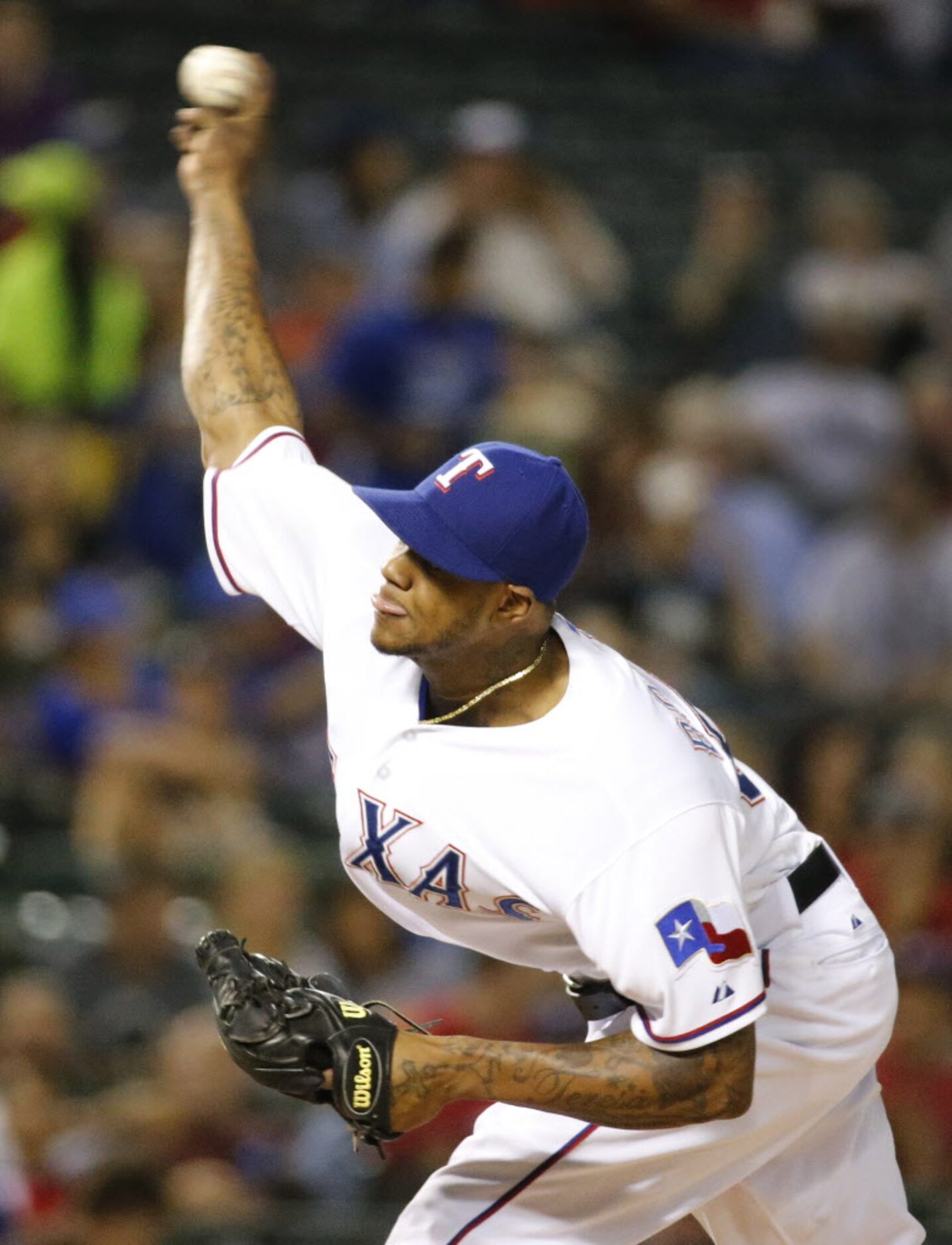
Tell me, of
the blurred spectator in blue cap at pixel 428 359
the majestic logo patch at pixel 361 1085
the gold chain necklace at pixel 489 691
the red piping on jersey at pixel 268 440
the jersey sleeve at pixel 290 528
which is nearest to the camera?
the majestic logo patch at pixel 361 1085

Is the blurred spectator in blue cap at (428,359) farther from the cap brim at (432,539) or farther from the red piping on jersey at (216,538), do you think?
the cap brim at (432,539)

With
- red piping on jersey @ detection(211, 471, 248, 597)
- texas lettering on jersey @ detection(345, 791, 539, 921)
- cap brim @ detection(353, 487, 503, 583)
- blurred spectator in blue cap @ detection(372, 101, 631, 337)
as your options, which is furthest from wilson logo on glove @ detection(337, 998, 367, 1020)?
blurred spectator in blue cap @ detection(372, 101, 631, 337)

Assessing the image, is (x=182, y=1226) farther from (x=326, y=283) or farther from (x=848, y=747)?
(x=326, y=283)

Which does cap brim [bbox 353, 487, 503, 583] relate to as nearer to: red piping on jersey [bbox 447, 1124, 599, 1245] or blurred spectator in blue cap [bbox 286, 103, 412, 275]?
red piping on jersey [bbox 447, 1124, 599, 1245]

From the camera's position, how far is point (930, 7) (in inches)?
393

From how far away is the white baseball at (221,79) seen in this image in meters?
4.00

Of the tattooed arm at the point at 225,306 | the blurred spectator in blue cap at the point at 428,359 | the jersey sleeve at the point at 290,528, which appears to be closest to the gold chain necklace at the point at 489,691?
the jersey sleeve at the point at 290,528

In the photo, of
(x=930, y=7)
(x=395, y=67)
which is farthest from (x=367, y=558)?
(x=930, y=7)

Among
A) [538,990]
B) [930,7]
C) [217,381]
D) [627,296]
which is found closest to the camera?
[217,381]

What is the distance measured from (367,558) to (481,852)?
2.41 feet

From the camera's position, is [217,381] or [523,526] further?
[217,381]

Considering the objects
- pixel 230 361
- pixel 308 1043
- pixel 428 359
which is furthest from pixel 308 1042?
pixel 428 359

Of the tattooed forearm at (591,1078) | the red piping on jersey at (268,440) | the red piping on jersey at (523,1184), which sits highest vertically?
the red piping on jersey at (268,440)

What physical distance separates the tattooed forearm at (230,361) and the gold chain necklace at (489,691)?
814 mm
